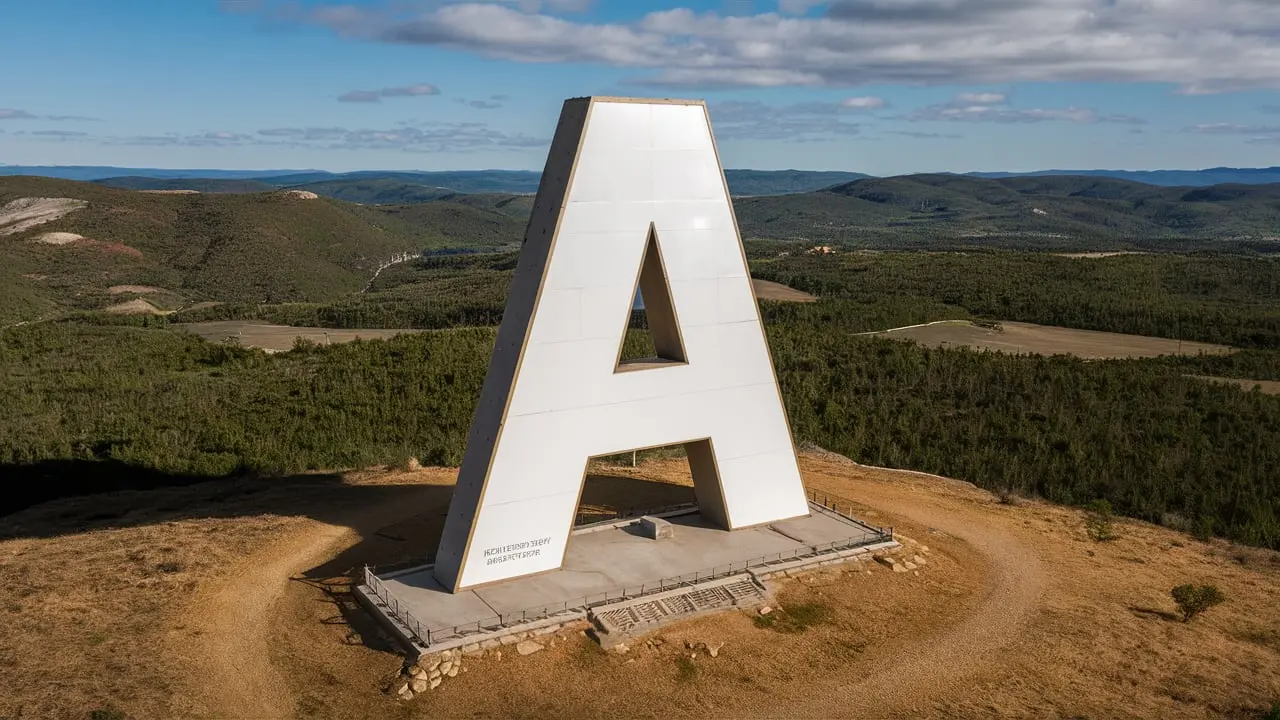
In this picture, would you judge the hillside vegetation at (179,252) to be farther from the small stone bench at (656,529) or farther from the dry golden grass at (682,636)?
the small stone bench at (656,529)

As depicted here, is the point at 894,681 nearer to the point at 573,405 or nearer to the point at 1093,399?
the point at 573,405

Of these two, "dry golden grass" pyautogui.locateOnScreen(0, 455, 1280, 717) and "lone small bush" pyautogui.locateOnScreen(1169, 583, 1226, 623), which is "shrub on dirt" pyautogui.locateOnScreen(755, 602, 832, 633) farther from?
"lone small bush" pyautogui.locateOnScreen(1169, 583, 1226, 623)

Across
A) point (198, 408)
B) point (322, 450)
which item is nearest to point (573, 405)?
point (322, 450)

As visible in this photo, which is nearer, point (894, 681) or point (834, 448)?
point (894, 681)

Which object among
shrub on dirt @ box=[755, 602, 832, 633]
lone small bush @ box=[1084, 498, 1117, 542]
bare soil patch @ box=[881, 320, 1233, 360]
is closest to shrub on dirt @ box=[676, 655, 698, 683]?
shrub on dirt @ box=[755, 602, 832, 633]

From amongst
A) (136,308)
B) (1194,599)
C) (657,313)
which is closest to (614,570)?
(657,313)
